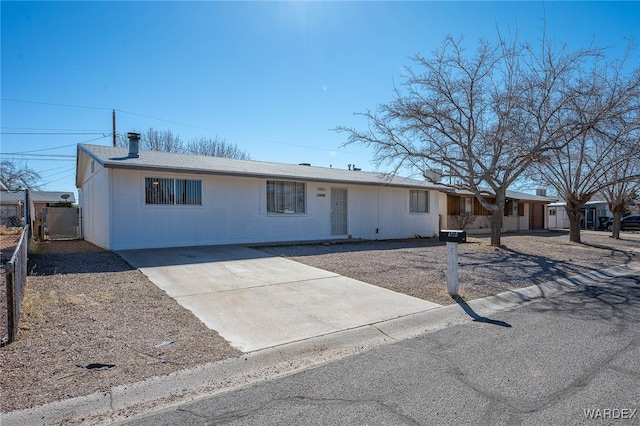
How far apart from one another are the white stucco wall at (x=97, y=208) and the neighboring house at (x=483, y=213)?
1752 centimetres

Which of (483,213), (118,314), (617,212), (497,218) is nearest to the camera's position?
(118,314)

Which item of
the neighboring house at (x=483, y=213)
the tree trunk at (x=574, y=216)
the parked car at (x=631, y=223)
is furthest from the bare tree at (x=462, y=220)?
the parked car at (x=631, y=223)

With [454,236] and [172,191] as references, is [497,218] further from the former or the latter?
[172,191]

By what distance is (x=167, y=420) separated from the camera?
2.96 metres

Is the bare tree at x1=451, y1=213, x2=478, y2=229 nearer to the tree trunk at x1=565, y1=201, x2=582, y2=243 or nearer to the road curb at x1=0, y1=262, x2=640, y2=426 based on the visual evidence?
the tree trunk at x1=565, y1=201, x2=582, y2=243

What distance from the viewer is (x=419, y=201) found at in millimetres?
20562

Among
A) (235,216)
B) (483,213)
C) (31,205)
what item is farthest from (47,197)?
(483,213)

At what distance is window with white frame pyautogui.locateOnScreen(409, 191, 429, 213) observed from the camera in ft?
66.0

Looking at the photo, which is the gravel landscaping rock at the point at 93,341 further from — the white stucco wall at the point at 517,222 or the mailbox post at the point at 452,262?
the white stucco wall at the point at 517,222

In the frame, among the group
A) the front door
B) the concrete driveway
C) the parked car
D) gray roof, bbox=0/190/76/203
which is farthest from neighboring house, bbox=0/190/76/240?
the parked car

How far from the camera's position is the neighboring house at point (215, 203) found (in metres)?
12.2

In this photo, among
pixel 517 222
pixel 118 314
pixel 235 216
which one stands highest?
pixel 235 216

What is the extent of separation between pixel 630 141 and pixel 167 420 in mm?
17560

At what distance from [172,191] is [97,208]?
144 inches
